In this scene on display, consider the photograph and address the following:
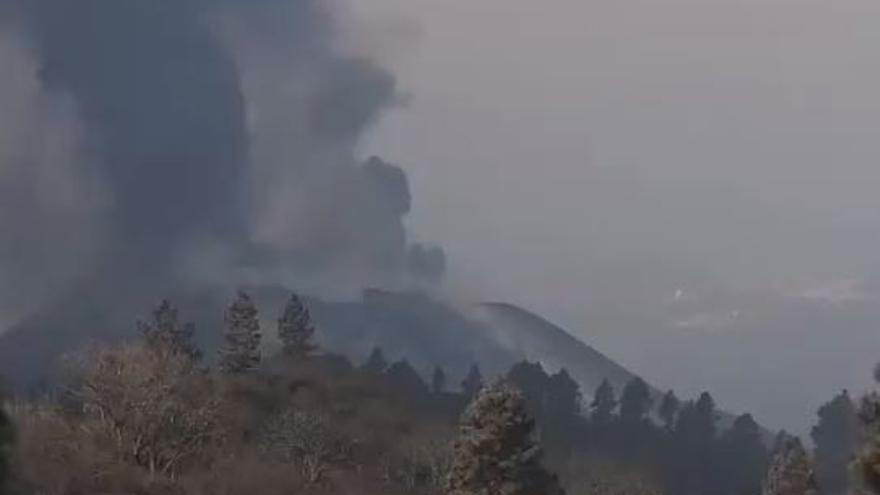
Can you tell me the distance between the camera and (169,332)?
111 meters

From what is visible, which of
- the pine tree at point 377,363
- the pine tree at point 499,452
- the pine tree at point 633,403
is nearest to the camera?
the pine tree at point 499,452

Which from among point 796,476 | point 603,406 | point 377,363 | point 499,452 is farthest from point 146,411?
point 603,406

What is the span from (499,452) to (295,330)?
91644 millimetres

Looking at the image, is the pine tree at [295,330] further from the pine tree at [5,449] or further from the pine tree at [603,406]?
the pine tree at [5,449]

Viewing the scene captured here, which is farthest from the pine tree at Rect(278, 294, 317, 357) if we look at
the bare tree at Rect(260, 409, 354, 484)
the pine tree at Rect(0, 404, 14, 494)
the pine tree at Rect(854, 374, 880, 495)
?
the pine tree at Rect(0, 404, 14, 494)

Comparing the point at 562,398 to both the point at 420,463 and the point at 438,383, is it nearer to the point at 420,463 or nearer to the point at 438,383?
the point at 438,383

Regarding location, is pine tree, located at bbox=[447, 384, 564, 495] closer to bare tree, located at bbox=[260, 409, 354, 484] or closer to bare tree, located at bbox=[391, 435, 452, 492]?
bare tree, located at bbox=[260, 409, 354, 484]

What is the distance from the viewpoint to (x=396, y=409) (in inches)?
4205

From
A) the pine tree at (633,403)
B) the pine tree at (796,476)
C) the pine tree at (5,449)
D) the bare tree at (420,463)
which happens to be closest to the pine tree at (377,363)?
the pine tree at (633,403)

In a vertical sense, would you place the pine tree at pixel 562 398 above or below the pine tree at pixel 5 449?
above

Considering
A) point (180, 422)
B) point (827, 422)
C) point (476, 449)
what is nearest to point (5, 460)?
point (476, 449)

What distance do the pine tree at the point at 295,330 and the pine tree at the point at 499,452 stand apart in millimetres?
87801

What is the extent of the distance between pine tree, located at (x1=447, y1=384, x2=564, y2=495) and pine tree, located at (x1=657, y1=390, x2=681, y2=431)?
390ft

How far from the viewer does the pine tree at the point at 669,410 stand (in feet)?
516
